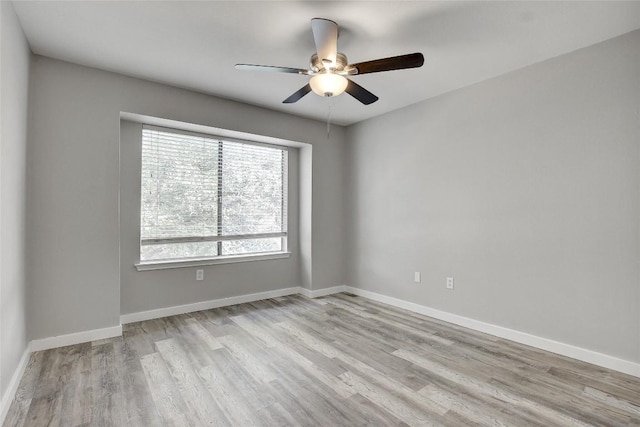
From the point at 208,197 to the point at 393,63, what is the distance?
2.66 meters

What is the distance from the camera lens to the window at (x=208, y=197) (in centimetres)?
352

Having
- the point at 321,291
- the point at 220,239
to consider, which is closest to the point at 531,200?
the point at 321,291

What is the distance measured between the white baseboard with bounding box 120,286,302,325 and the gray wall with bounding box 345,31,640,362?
1493 mm

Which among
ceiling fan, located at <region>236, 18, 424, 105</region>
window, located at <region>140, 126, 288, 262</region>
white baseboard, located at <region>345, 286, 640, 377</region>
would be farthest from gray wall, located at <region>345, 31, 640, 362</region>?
window, located at <region>140, 126, 288, 262</region>

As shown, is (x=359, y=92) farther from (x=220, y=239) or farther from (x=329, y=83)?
(x=220, y=239)

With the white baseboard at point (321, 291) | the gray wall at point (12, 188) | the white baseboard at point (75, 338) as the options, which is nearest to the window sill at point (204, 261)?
the white baseboard at point (321, 291)

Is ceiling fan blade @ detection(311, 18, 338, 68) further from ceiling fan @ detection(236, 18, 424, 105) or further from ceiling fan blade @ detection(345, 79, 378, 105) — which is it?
ceiling fan blade @ detection(345, 79, 378, 105)

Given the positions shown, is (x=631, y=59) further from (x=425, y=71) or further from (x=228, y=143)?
(x=228, y=143)

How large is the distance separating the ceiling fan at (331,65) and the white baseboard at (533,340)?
2461mm

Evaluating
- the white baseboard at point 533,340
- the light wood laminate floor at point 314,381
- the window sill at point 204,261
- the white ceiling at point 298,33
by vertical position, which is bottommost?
the light wood laminate floor at point 314,381

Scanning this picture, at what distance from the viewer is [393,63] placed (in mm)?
2074

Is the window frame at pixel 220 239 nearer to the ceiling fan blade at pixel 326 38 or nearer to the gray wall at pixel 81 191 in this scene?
the gray wall at pixel 81 191

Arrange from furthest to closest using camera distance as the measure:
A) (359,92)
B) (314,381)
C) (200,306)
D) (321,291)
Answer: (321,291)
(200,306)
(359,92)
(314,381)

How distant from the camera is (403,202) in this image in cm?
394
